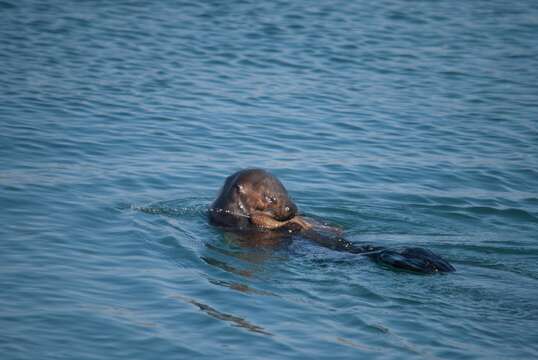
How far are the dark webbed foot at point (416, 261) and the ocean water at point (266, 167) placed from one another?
0.35 ft

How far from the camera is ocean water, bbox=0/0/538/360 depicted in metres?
7.35

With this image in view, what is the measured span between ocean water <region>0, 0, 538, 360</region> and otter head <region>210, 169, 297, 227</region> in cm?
31

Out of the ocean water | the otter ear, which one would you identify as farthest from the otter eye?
the ocean water

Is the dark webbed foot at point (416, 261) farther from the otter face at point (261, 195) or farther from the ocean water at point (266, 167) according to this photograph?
the otter face at point (261, 195)

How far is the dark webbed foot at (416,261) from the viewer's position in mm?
8250

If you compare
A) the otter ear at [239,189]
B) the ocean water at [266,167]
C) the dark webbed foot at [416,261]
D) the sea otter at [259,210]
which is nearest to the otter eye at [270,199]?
the sea otter at [259,210]

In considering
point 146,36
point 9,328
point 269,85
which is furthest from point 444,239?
point 146,36

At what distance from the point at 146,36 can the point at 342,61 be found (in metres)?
4.13

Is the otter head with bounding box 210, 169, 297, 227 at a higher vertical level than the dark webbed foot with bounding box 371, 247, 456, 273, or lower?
higher

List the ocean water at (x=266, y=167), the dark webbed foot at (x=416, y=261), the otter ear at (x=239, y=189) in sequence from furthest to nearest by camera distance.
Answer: the otter ear at (x=239, y=189), the dark webbed foot at (x=416, y=261), the ocean water at (x=266, y=167)

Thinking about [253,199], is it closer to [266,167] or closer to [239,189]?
[239,189]

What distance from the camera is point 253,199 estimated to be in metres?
9.42

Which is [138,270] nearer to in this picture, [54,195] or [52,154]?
[54,195]

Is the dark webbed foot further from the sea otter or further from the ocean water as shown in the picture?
the sea otter
